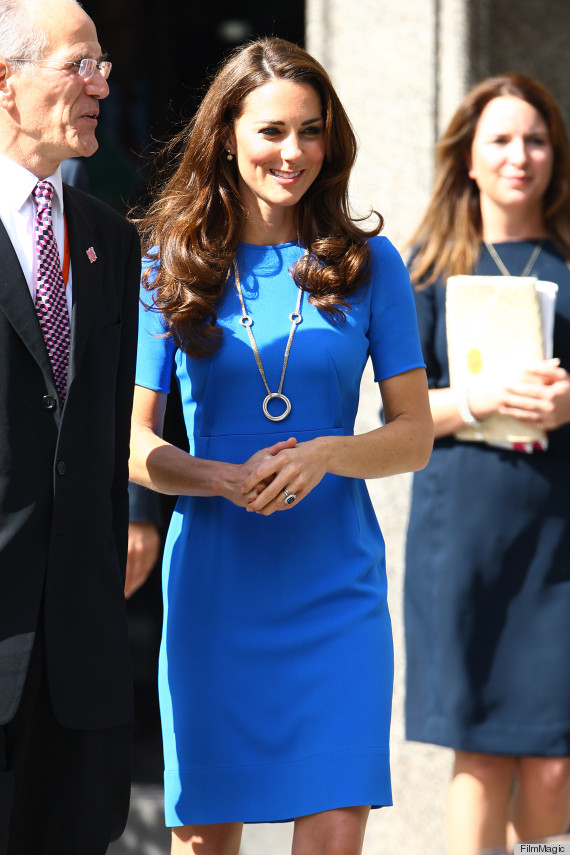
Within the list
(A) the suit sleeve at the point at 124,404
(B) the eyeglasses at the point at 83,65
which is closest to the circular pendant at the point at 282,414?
(A) the suit sleeve at the point at 124,404

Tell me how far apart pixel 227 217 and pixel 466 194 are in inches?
54.3

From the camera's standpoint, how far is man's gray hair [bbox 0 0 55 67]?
109 inches

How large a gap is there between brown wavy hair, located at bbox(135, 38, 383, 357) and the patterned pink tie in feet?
1.70

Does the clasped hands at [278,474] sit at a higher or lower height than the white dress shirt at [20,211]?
lower

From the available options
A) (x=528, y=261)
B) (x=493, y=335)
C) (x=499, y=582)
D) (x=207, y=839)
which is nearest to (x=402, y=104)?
(x=528, y=261)

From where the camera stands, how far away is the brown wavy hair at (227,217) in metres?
3.28

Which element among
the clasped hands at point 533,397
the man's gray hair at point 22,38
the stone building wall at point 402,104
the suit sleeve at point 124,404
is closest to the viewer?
the man's gray hair at point 22,38

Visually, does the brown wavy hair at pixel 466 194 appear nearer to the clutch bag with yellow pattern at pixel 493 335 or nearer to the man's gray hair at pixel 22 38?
the clutch bag with yellow pattern at pixel 493 335

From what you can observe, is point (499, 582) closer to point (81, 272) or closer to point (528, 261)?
point (528, 261)

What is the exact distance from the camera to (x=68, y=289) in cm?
282

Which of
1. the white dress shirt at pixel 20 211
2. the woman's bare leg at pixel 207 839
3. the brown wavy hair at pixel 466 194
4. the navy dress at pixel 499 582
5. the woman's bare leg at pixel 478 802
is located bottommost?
the woman's bare leg at pixel 478 802

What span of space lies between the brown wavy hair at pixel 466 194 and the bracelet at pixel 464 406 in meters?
0.41

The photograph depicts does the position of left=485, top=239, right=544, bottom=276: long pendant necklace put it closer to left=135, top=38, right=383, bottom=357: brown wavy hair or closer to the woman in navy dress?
the woman in navy dress

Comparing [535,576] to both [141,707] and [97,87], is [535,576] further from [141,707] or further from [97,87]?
[141,707]
